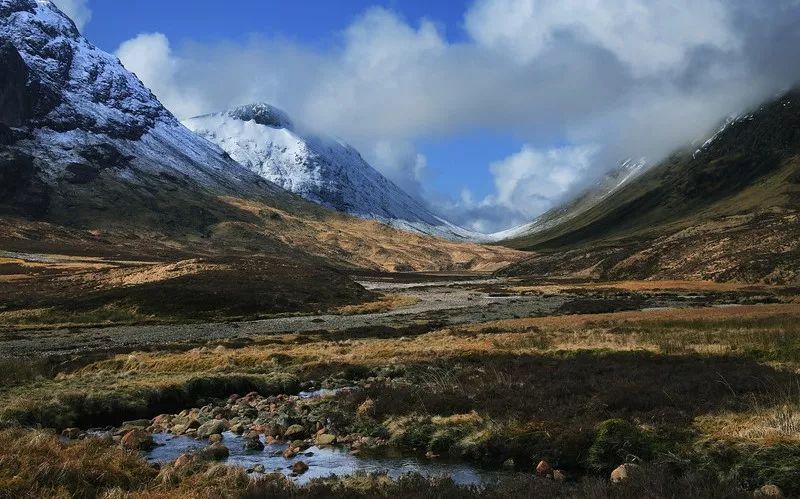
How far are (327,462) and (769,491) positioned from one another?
10694mm

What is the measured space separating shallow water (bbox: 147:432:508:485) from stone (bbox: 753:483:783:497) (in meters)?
5.73

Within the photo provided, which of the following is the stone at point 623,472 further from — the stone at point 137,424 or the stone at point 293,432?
the stone at point 137,424

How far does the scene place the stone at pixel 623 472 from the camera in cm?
1339

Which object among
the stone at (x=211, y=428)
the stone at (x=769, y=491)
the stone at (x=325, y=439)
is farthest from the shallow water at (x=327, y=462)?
the stone at (x=769, y=491)

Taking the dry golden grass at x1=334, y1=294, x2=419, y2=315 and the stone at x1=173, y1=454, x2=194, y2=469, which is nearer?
the stone at x1=173, y1=454, x2=194, y2=469

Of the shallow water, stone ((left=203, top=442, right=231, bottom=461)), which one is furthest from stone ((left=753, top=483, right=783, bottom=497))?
stone ((left=203, top=442, right=231, bottom=461))

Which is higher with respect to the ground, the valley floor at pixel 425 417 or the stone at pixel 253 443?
the valley floor at pixel 425 417

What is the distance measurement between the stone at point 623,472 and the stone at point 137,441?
1323 cm

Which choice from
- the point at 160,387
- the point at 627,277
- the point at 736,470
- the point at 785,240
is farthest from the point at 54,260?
the point at 736,470

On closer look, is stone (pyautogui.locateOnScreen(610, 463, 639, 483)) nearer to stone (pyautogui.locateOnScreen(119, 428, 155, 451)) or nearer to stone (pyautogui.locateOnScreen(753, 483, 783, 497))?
stone (pyautogui.locateOnScreen(753, 483, 783, 497))

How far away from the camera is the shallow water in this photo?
639 inches

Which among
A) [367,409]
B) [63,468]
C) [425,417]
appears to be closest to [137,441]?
[63,468]

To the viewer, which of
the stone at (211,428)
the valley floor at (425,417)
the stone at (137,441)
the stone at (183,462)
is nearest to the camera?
the valley floor at (425,417)

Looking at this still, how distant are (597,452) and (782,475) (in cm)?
407
